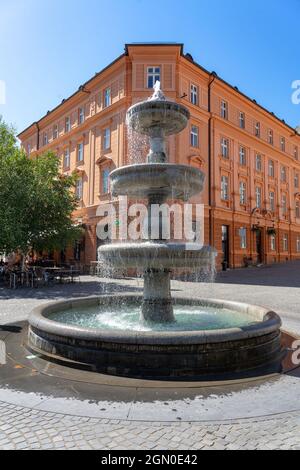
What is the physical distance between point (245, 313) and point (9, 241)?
40.1 ft

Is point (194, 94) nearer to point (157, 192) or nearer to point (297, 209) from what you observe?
point (297, 209)

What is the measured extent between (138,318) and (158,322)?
3.05ft

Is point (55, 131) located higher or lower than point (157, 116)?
higher

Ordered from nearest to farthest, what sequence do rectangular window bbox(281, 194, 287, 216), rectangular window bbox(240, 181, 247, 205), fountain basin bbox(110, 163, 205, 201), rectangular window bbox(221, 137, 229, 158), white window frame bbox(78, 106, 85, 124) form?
fountain basin bbox(110, 163, 205, 201)
rectangular window bbox(221, 137, 229, 158)
white window frame bbox(78, 106, 85, 124)
rectangular window bbox(240, 181, 247, 205)
rectangular window bbox(281, 194, 287, 216)

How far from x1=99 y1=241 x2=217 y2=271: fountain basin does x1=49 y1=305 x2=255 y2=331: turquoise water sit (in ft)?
4.20

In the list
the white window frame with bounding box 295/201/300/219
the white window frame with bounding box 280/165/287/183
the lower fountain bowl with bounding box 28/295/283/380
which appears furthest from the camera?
the white window frame with bounding box 295/201/300/219

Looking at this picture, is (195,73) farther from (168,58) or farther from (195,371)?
(195,371)

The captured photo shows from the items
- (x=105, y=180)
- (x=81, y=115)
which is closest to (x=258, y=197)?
(x=105, y=180)

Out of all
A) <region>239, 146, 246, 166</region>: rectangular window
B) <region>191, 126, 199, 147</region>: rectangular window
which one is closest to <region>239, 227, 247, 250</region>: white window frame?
<region>239, 146, 246, 166</region>: rectangular window

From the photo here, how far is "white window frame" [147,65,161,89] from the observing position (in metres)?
24.5

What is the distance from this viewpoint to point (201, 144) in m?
26.7

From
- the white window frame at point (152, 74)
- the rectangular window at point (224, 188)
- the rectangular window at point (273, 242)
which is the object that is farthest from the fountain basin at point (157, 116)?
the rectangular window at point (273, 242)

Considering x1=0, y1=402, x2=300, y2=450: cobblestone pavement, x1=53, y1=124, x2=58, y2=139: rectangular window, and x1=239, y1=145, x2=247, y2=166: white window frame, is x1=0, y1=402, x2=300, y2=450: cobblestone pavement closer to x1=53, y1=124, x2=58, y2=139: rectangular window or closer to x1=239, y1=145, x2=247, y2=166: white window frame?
x1=239, y1=145, x2=247, y2=166: white window frame

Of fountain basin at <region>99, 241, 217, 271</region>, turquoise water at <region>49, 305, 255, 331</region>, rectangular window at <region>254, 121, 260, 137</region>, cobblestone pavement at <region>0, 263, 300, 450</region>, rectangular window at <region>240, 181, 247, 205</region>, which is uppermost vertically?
rectangular window at <region>254, 121, 260, 137</region>
